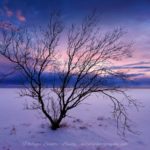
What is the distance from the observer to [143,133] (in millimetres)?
12391

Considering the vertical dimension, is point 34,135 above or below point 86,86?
below

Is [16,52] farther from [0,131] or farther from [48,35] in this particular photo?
[0,131]

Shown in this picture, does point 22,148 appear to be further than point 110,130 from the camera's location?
No

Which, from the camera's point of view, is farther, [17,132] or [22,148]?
[17,132]

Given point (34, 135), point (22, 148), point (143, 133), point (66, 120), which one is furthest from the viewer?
point (66, 120)

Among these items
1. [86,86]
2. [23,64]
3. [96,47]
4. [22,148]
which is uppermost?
[96,47]

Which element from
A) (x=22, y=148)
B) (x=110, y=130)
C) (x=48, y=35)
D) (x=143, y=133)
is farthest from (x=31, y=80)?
(x=143, y=133)

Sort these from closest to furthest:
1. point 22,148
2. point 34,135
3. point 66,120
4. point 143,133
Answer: point 22,148 → point 34,135 → point 143,133 → point 66,120

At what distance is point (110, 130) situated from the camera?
1268cm

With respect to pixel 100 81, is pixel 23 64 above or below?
above

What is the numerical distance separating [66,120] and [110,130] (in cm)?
302

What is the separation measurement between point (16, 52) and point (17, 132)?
13.5 feet

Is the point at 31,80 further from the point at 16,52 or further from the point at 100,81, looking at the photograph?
the point at 100,81

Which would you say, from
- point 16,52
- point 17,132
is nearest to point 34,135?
point 17,132
